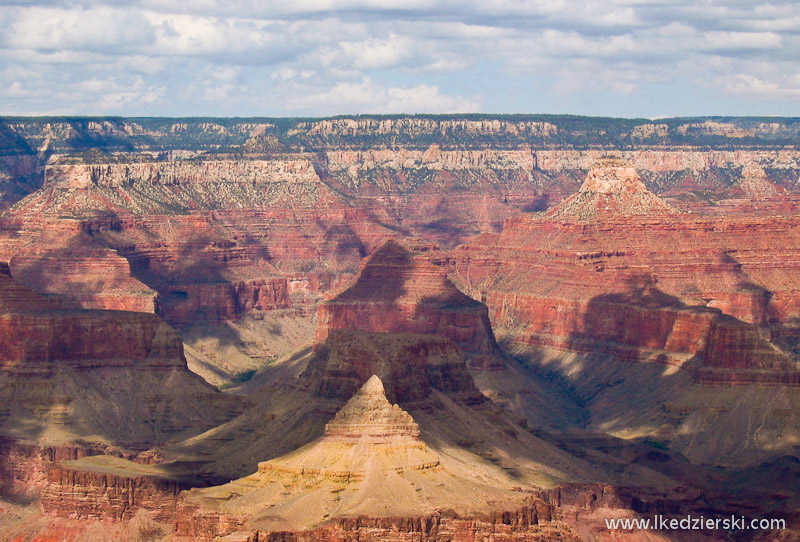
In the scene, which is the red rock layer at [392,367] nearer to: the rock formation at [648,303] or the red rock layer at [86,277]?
the rock formation at [648,303]

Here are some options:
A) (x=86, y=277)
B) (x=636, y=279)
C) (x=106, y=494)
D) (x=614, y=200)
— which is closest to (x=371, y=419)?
(x=106, y=494)

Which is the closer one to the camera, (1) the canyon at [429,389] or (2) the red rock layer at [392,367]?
(1) the canyon at [429,389]

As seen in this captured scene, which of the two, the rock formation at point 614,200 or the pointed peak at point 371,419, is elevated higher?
the rock formation at point 614,200

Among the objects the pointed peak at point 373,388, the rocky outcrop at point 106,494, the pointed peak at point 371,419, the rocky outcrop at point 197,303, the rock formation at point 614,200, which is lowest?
the rocky outcrop at point 106,494

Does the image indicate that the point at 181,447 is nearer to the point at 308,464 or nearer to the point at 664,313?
the point at 308,464

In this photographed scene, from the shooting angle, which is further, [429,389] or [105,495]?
[429,389]

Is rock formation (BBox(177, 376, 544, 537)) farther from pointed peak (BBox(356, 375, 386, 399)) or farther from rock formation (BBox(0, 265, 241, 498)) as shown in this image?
rock formation (BBox(0, 265, 241, 498))

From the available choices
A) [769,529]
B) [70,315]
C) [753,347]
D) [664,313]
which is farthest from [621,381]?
[769,529]

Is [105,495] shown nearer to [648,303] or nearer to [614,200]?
[648,303]

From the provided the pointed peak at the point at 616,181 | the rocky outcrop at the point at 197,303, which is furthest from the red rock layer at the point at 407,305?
the pointed peak at the point at 616,181
